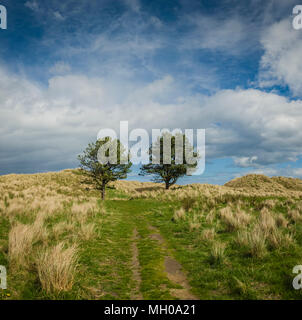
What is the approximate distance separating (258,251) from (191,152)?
39769 mm

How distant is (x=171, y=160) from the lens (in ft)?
147

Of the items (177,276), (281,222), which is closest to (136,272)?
(177,276)

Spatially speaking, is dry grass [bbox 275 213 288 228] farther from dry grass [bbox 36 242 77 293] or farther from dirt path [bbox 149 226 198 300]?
dry grass [bbox 36 242 77 293]

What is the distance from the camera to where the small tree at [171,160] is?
44625 mm

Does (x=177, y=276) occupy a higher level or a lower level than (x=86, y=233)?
lower

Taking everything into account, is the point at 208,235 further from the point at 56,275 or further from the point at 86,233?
the point at 56,275

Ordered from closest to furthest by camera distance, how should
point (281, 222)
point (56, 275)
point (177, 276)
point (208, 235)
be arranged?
point (56, 275), point (177, 276), point (208, 235), point (281, 222)

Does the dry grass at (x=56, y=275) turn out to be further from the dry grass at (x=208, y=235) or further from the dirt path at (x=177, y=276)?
the dry grass at (x=208, y=235)

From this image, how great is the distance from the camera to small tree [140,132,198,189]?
44.6 m

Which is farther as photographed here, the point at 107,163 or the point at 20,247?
the point at 107,163

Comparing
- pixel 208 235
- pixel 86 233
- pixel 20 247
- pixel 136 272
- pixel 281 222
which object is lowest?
pixel 136 272

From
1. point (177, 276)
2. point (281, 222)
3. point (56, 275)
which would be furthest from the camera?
point (281, 222)

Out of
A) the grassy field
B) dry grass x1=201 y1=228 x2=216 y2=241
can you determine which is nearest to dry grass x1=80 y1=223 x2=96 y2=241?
the grassy field

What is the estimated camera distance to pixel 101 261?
301 inches
